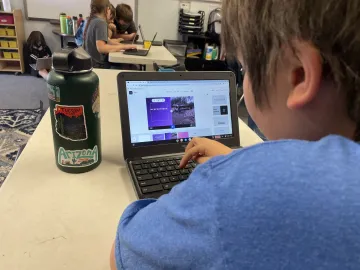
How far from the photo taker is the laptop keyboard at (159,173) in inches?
27.3

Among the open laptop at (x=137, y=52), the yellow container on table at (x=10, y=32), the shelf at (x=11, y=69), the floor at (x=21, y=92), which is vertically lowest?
the floor at (x=21, y=92)

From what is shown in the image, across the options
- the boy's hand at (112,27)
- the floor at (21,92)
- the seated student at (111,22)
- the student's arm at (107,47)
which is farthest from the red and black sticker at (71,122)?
the boy's hand at (112,27)

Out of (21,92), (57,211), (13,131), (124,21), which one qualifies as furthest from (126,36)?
(57,211)

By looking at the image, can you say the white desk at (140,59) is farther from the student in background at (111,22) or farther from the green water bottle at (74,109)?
the green water bottle at (74,109)

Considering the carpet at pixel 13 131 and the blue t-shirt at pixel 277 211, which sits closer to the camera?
the blue t-shirt at pixel 277 211

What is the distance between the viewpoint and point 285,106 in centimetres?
38

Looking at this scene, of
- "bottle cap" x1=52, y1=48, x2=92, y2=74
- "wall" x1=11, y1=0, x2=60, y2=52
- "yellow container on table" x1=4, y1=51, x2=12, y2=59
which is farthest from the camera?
"wall" x1=11, y1=0, x2=60, y2=52

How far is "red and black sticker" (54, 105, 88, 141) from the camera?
26.7 inches

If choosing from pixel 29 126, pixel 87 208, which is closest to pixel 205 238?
pixel 87 208

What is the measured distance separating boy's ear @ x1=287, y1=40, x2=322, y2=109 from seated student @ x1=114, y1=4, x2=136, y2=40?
2.99m

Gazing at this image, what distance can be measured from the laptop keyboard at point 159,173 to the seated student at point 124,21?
261 cm

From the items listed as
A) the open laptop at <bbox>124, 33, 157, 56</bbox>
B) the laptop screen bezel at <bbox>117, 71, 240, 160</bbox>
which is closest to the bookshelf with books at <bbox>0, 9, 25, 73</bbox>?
the open laptop at <bbox>124, 33, 157, 56</bbox>

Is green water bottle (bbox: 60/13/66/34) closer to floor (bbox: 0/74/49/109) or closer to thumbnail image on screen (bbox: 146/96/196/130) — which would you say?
floor (bbox: 0/74/49/109)

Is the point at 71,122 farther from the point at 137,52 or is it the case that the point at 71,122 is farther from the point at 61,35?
the point at 61,35
